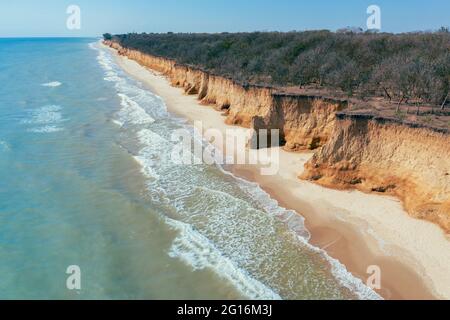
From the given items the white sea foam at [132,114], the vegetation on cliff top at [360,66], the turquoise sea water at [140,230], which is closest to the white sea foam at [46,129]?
the turquoise sea water at [140,230]

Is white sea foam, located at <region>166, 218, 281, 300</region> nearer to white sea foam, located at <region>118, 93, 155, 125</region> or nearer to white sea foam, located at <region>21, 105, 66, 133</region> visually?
white sea foam, located at <region>118, 93, 155, 125</region>

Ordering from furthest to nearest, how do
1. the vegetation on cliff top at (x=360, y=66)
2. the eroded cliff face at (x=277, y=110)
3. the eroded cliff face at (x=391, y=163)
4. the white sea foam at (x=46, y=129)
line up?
the white sea foam at (x=46, y=129)
the eroded cliff face at (x=277, y=110)
the vegetation on cliff top at (x=360, y=66)
the eroded cliff face at (x=391, y=163)

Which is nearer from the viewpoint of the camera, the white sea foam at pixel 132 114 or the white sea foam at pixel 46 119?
the white sea foam at pixel 46 119

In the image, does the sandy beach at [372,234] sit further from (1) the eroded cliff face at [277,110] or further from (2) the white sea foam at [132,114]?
(2) the white sea foam at [132,114]

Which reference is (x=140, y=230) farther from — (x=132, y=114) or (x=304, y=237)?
(x=132, y=114)

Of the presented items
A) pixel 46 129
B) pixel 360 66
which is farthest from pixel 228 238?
pixel 46 129

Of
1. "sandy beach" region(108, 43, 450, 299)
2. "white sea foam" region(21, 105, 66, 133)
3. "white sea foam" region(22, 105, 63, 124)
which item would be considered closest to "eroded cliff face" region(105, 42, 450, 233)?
"sandy beach" region(108, 43, 450, 299)
